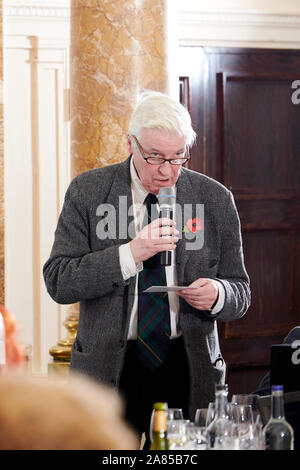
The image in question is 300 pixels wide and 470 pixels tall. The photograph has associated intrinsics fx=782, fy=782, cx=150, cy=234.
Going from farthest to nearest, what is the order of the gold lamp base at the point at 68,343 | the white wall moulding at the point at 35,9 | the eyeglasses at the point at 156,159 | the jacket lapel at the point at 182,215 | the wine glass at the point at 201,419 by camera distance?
the white wall moulding at the point at 35,9, the gold lamp base at the point at 68,343, the jacket lapel at the point at 182,215, the eyeglasses at the point at 156,159, the wine glass at the point at 201,419

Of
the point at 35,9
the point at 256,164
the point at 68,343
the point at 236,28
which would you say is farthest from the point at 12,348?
the point at 236,28

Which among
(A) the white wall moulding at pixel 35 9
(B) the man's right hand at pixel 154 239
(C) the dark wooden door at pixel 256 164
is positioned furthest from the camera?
(C) the dark wooden door at pixel 256 164

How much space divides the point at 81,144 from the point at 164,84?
1.67 feet

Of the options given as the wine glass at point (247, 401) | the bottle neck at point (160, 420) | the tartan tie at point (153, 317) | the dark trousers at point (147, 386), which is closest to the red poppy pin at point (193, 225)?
the tartan tie at point (153, 317)

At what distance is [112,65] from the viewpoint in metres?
3.83

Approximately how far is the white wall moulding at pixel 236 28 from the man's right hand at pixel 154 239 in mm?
3399

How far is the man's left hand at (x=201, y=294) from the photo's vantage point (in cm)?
241

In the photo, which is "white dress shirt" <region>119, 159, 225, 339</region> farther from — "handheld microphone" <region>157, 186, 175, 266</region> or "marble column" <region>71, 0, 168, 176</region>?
"marble column" <region>71, 0, 168, 176</region>

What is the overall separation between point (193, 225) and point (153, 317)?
0.35 metres

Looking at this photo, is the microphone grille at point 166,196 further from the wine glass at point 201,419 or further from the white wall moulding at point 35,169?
the white wall moulding at point 35,169

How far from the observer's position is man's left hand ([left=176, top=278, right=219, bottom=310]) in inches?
94.7

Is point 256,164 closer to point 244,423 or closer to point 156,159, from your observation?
point 156,159

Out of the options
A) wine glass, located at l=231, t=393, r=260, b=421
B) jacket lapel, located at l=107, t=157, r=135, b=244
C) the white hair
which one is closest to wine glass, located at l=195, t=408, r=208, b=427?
wine glass, located at l=231, t=393, r=260, b=421

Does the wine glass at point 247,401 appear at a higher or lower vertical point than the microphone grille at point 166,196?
lower
